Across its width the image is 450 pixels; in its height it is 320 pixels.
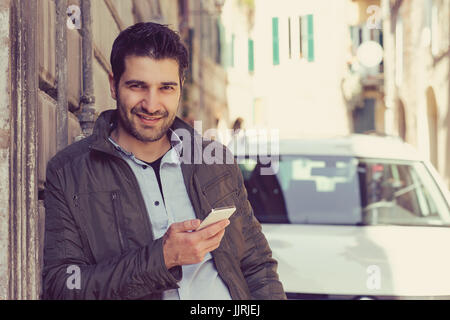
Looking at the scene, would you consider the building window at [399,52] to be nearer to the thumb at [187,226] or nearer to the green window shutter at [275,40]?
the green window shutter at [275,40]

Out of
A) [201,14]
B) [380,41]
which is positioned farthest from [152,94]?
[380,41]

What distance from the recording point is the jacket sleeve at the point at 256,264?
7.45ft

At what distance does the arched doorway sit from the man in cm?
1141

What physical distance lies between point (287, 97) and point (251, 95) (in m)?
1.23

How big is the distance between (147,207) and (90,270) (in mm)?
→ 261

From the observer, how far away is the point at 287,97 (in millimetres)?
23734

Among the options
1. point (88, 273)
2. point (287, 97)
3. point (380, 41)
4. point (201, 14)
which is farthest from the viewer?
point (380, 41)

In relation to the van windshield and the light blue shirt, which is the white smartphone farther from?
the van windshield

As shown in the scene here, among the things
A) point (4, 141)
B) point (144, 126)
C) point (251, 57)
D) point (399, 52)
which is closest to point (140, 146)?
point (144, 126)

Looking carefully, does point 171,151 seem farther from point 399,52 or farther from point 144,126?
point 399,52

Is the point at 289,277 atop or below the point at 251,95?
below

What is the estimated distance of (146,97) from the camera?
7.21 feet

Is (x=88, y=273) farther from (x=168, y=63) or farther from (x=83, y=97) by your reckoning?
(x=83, y=97)
